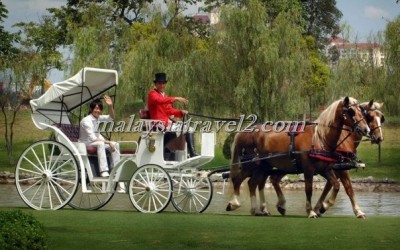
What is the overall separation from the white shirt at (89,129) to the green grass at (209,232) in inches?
81.8

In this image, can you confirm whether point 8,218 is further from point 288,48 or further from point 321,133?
point 288,48

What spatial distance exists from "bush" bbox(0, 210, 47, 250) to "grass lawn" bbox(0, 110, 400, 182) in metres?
25.0

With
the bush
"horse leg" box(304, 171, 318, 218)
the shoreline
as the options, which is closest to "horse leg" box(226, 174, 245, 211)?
"horse leg" box(304, 171, 318, 218)

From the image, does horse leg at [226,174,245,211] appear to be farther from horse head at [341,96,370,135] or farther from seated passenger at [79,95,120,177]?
horse head at [341,96,370,135]

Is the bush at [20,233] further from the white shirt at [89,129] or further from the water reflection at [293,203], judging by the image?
the water reflection at [293,203]

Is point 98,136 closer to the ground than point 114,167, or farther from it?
farther from it

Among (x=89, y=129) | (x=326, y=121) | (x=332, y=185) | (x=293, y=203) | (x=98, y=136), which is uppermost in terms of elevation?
(x=326, y=121)

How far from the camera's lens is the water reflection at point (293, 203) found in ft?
63.5

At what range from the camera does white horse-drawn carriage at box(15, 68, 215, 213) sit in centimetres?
1561

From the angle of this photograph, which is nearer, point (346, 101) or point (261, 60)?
point (346, 101)

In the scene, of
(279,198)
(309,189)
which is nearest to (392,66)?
(279,198)

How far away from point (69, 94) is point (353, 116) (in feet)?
15.9

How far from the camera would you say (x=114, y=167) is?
15930 mm

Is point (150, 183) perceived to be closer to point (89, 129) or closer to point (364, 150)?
point (89, 129)
